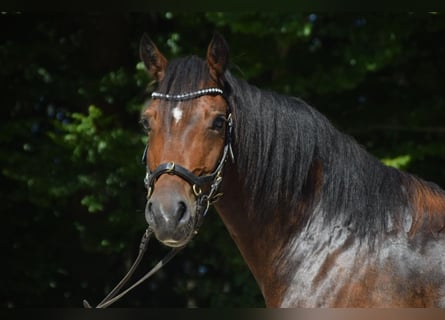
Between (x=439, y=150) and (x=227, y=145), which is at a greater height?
(x=227, y=145)

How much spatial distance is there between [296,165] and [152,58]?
81 centimetres

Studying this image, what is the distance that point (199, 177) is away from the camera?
3.00m

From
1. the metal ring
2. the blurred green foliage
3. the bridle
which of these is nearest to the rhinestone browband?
the bridle

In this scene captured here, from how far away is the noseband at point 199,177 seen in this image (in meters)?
2.96

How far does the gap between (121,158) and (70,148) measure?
584mm

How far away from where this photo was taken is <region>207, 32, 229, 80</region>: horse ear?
3.19 metres

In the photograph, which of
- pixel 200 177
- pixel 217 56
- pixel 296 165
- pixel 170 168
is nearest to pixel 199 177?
pixel 200 177

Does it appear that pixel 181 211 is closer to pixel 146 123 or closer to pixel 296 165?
pixel 146 123

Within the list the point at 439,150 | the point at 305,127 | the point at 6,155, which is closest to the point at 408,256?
the point at 305,127

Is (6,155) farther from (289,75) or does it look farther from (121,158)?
(289,75)

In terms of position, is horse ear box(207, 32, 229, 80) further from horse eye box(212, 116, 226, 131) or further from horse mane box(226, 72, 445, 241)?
horse eye box(212, 116, 226, 131)

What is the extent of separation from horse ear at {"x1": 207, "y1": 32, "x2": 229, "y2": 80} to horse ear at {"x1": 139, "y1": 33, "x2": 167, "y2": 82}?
0.78ft

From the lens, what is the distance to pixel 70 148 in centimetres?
713

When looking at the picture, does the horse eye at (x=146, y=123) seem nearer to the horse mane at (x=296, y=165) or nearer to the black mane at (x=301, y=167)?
the horse mane at (x=296, y=165)
